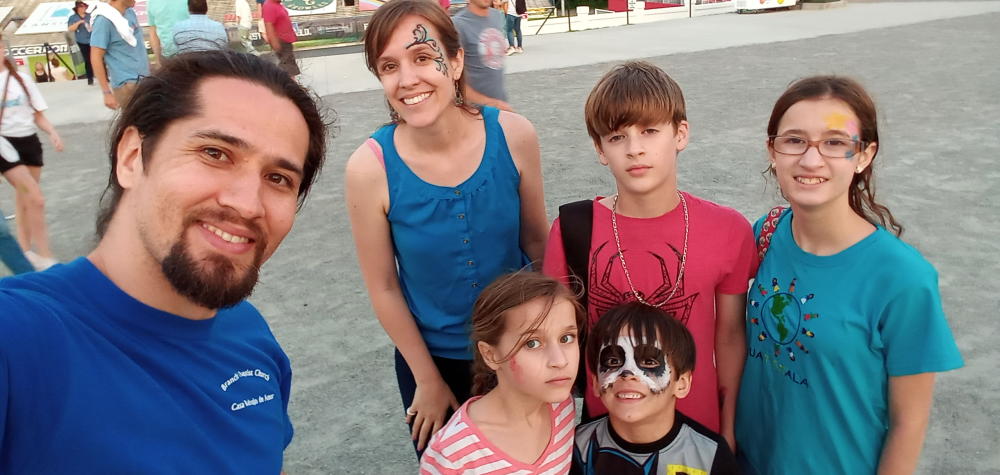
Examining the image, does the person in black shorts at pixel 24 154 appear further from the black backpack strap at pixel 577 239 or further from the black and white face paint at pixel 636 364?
the black and white face paint at pixel 636 364

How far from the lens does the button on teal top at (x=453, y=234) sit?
85.6 inches

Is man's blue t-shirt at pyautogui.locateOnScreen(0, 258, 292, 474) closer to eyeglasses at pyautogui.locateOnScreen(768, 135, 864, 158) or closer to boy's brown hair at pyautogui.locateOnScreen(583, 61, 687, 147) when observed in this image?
boy's brown hair at pyautogui.locateOnScreen(583, 61, 687, 147)

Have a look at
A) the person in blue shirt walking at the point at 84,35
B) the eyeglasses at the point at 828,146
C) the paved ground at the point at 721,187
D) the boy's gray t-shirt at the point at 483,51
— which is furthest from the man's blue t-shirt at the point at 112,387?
the person in blue shirt walking at the point at 84,35

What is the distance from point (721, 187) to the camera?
6.16m

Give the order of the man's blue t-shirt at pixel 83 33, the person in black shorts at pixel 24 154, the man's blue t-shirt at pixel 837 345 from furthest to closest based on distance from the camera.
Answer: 1. the man's blue t-shirt at pixel 83 33
2. the person in black shorts at pixel 24 154
3. the man's blue t-shirt at pixel 837 345

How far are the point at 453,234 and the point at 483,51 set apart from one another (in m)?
3.60

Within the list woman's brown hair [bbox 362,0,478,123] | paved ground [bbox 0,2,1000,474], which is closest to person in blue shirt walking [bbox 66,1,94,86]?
paved ground [bbox 0,2,1000,474]

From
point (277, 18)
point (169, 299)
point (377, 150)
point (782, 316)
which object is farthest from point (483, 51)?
point (277, 18)

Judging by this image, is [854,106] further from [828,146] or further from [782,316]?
[782,316]

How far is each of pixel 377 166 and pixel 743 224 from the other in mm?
1101

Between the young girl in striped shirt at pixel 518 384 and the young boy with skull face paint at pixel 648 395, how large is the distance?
0.11 meters

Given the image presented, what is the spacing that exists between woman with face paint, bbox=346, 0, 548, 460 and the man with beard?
0.56m

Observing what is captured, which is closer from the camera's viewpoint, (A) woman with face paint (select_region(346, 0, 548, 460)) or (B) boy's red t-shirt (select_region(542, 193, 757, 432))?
(B) boy's red t-shirt (select_region(542, 193, 757, 432))

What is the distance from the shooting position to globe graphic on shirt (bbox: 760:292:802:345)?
6.30 feet
